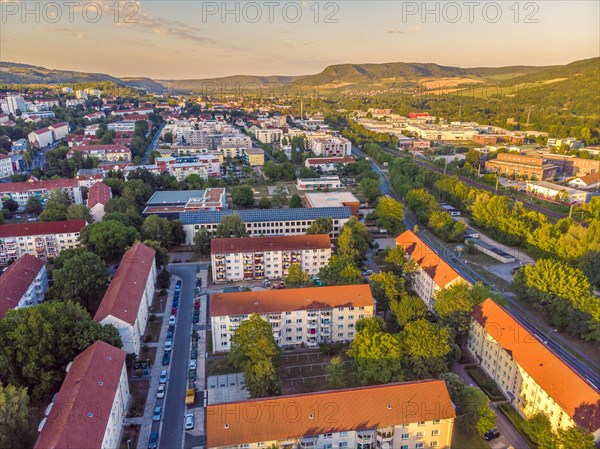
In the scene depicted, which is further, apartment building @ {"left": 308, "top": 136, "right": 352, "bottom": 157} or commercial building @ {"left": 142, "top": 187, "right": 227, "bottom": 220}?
apartment building @ {"left": 308, "top": 136, "right": 352, "bottom": 157}

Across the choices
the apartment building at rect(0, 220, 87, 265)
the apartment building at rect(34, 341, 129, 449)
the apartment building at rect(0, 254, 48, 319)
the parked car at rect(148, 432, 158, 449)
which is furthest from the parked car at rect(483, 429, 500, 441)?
the apartment building at rect(0, 220, 87, 265)

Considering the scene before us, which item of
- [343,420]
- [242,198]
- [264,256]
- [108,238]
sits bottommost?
[343,420]

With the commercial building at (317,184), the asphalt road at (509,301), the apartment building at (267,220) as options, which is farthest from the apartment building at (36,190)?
the asphalt road at (509,301)

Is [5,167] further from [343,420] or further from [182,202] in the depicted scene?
[343,420]

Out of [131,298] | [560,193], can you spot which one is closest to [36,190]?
[131,298]

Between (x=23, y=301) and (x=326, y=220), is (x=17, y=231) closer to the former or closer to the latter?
(x=23, y=301)

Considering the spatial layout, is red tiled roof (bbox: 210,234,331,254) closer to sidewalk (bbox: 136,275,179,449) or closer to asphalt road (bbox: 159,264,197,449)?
asphalt road (bbox: 159,264,197,449)
